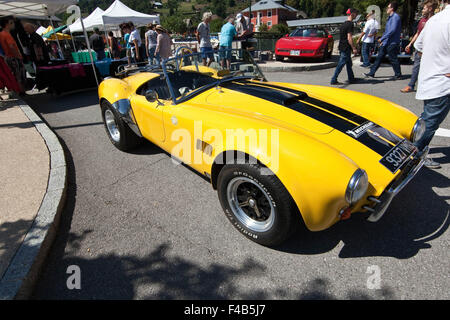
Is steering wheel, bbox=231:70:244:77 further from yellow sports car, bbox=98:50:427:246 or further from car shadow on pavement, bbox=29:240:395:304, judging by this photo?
car shadow on pavement, bbox=29:240:395:304

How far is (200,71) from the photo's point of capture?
10.6 ft

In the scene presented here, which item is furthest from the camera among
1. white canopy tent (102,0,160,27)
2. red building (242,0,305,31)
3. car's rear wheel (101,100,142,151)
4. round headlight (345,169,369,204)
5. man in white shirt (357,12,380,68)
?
red building (242,0,305,31)

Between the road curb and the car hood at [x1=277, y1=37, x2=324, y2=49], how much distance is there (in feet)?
31.4

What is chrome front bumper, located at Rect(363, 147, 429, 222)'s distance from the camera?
1.76 metres

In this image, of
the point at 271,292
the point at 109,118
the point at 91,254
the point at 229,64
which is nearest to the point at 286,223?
the point at 271,292

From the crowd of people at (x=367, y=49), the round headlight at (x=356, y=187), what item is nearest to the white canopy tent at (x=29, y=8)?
the crowd of people at (x=367, y=49)

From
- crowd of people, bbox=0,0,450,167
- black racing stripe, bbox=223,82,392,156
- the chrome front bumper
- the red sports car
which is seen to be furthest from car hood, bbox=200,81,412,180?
the red sports car

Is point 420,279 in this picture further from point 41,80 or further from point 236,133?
point 41,80

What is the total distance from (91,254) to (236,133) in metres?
1.58

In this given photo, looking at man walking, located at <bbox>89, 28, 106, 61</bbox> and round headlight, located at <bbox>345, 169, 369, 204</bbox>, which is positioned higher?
man walking, located at <bbox>89, 28, 106, 61</bbox>

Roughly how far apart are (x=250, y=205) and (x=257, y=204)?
6cm

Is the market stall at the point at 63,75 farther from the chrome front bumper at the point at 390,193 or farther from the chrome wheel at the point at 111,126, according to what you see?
the chrome front bumper at the point at 390,193

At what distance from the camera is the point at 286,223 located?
1.88 meters

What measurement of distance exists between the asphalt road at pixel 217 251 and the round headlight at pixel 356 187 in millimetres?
622
